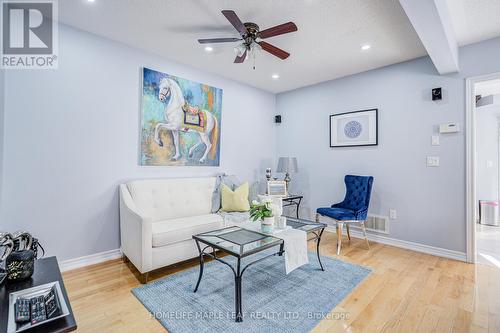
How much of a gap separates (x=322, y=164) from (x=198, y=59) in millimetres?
2535

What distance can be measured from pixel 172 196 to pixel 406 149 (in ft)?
10.3

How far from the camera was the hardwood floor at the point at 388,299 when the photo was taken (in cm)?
173

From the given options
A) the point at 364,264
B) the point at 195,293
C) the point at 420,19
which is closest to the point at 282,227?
the point at 195,293

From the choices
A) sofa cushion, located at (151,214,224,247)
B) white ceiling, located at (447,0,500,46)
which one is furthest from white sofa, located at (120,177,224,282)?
white ceiling, located at (447,0,500,46)

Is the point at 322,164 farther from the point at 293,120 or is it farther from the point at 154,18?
the point at 154,18

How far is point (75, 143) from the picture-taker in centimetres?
258

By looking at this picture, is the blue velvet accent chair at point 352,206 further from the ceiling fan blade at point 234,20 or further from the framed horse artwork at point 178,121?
the ceiling fan blade at point 234,20

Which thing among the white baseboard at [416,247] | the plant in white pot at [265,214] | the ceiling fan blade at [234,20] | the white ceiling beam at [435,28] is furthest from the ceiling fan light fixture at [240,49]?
the white baseboard at [416,247]

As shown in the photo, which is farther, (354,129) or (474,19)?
(354,129)

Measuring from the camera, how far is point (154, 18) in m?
2.38

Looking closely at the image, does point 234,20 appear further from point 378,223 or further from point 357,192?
point 378,223

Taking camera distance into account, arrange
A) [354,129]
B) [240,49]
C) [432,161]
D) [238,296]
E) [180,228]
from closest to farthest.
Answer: [238,296] → [240,49] → [180,228] → [432,161] → [354,129]

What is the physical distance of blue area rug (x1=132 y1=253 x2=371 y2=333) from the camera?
5.69ft

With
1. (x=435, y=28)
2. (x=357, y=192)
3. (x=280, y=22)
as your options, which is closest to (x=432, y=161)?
(x=357, y=192)
